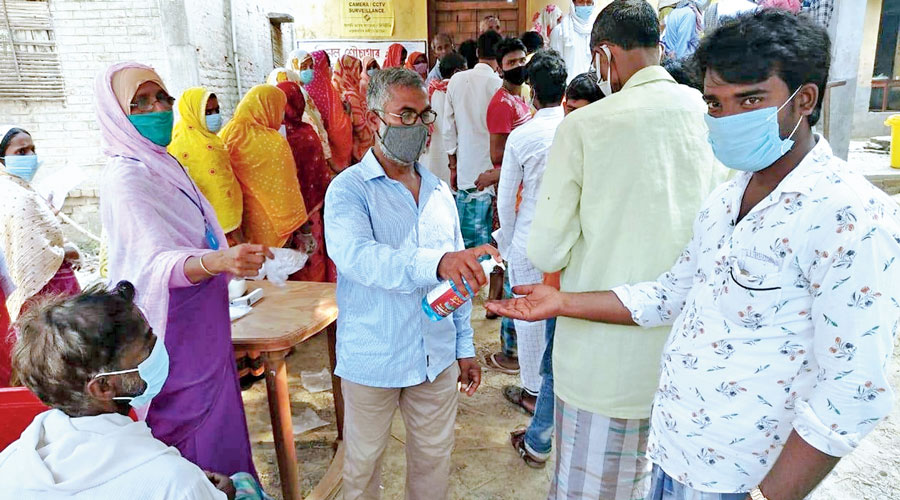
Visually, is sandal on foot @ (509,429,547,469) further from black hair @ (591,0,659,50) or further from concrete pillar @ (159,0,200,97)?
concrete pillar @ (159,0,200,97)

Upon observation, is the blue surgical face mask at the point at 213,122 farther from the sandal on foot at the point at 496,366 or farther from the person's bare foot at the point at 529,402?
the person's bare foot at the point at 529,402

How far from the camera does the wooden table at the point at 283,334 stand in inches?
84.0

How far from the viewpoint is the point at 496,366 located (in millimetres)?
3863

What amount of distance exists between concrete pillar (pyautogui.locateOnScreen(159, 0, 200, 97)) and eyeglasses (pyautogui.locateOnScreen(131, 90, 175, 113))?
435 centimetres

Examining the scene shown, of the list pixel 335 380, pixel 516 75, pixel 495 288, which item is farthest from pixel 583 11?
pixel 335 380

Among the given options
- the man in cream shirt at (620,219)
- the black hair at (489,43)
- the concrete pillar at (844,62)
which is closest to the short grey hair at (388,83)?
the man in cream shirt at (620,219)

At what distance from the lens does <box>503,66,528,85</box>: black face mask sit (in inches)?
158

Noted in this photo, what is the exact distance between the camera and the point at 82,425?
1.21m

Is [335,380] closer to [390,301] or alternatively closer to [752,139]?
[390,301]

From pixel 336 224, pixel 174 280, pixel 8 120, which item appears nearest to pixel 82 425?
pixel 174 280

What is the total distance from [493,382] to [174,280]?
95.1 inches

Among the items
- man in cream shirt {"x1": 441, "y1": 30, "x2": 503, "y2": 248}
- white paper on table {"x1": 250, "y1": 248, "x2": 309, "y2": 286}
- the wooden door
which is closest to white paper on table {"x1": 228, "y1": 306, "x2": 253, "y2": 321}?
white paper on table {"x1": 250, "y1": 248, "x2": 309, "y2": 286}

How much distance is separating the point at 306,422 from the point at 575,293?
88.3 inches

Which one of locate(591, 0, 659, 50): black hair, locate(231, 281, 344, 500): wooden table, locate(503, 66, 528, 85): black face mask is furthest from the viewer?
locate(503, 66, 528, 85): black face mask
